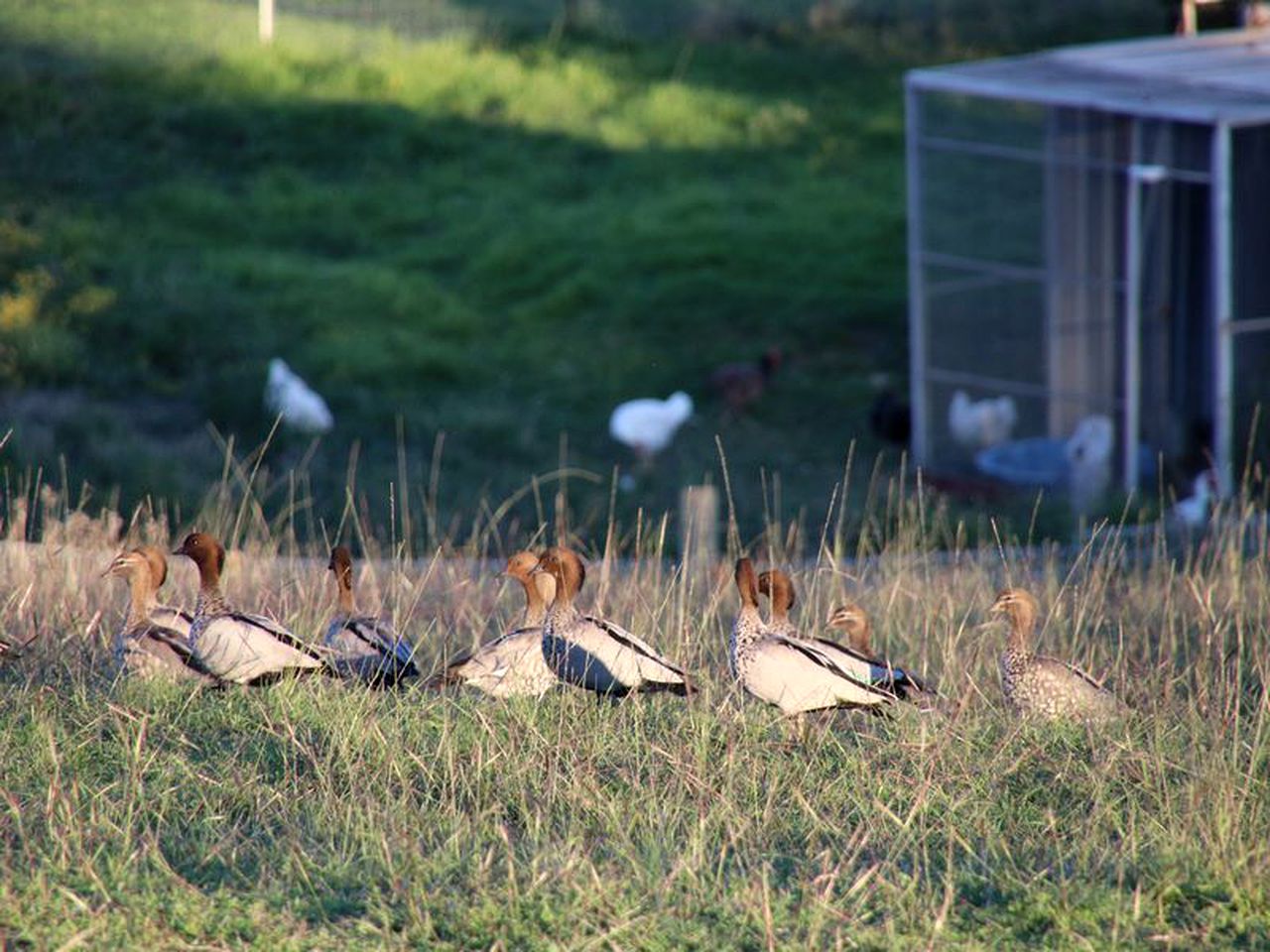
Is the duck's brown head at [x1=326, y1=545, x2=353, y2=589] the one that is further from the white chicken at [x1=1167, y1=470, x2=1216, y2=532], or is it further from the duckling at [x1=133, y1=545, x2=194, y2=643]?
the white chicken at [x1=1167, y1=470, x2=1216, y2=532]

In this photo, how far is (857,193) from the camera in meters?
19.9

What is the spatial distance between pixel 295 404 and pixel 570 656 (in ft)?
29.4

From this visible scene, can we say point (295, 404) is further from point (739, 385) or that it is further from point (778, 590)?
point (778, 590)

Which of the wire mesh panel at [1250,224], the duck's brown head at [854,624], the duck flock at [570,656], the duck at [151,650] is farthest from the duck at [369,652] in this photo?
the wire mesh panel at [1250,224]

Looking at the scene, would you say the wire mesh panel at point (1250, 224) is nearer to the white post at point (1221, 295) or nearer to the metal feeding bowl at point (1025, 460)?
the white post at point (1221, 295)

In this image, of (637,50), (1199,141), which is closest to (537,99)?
(637,50)

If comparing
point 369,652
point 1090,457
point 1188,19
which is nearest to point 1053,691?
point 369,652

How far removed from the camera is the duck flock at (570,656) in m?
5.20

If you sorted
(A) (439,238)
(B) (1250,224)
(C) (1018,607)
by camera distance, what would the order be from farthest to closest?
1. (A) (439,238)
2. (B) (1250,224)
3. (C) (1018,607)

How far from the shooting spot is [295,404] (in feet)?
45.8

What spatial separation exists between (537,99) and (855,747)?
676 inches

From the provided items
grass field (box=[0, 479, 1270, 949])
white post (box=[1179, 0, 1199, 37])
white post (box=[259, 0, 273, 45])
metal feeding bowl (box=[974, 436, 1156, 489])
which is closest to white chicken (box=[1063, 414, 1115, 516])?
metal feeding bowl (box=[974, 436, 1156, 489])

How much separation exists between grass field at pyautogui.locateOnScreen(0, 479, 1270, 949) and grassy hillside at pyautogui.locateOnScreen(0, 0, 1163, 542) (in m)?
6.85

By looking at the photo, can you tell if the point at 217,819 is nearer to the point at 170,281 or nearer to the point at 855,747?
the point at 855,747
